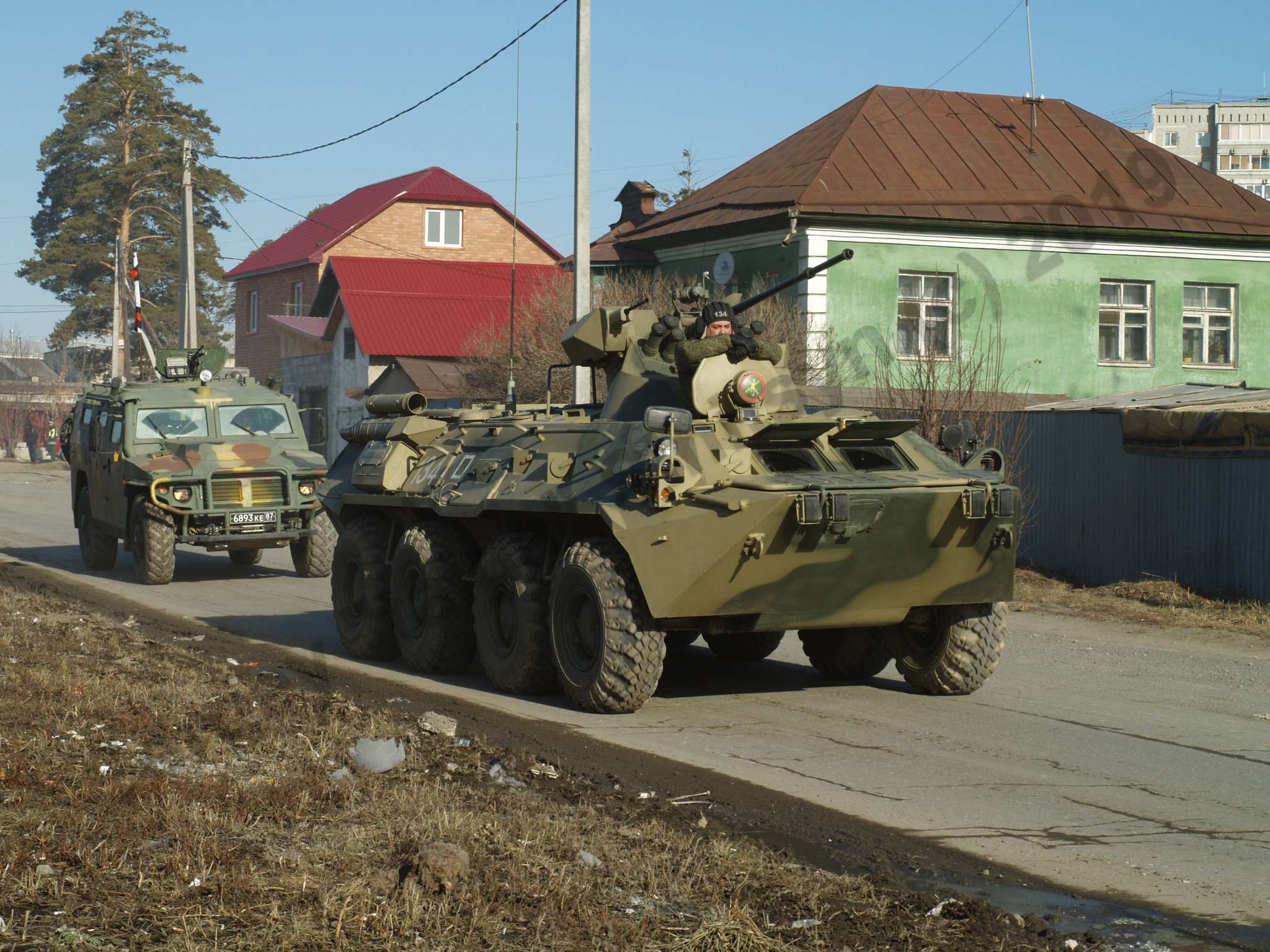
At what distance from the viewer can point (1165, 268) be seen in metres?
26.8

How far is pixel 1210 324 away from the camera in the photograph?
90.0ft

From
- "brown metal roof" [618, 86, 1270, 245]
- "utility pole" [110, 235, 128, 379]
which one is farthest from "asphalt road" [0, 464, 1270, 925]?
"utility pole" [110, 235, 128, 379]

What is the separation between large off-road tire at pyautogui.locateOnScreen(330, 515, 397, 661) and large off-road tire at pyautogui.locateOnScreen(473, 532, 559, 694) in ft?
4.28

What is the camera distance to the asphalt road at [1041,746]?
6.35 m

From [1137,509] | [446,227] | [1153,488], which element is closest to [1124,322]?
[1137,509]

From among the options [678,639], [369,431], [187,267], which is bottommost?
[678,639]

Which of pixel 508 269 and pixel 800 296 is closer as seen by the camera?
pixel 800 296

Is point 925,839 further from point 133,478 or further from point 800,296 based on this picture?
point 800,296

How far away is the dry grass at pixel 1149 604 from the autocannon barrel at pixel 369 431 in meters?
5.72

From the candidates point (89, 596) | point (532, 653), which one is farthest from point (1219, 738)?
point (89, 596)

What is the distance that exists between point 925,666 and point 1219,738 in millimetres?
1829

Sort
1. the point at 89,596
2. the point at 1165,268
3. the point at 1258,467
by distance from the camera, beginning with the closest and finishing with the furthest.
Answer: the point at 1258,467 < the point at 89,596 < the point at 1165,268

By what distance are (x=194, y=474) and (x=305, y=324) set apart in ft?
98.5

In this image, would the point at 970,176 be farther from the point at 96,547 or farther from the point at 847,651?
the point at 847,651
